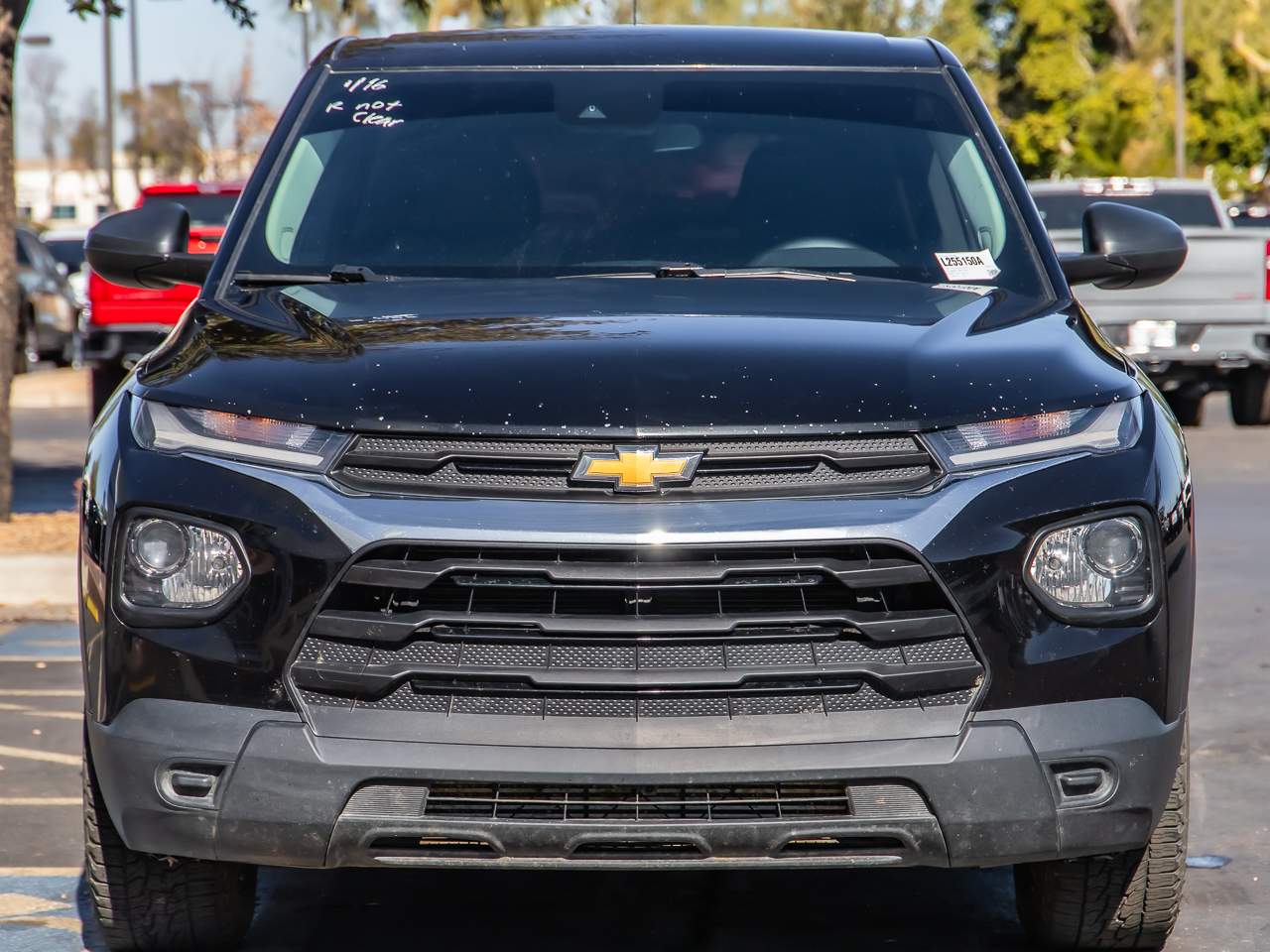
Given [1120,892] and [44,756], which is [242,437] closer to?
[1120,892]

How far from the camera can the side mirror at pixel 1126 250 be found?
16.5 feet

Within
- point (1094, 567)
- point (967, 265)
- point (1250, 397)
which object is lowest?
point (1250, 397)

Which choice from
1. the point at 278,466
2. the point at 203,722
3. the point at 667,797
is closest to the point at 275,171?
the point at 278,466

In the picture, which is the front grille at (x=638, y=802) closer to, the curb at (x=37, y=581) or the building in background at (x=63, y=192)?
the curb at (x=37, y=581)

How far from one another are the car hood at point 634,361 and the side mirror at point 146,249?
771 millimetres

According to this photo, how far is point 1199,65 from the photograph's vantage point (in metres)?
53.2

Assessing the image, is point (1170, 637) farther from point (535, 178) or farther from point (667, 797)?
point (535, 178)

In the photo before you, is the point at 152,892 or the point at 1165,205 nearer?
the point at 152,892

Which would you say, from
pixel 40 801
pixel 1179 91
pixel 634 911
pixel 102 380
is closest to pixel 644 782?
pixel 634 911

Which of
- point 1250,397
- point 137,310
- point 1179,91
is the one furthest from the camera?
point 1179,91

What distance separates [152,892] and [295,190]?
1.69 m

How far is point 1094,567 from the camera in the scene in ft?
11.9

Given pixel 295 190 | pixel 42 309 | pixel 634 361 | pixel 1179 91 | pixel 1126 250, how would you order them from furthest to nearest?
pixel 1179 91 → pixel 42 309 → pixel 1126 250 → pixel 295 190 → pixel 634 361

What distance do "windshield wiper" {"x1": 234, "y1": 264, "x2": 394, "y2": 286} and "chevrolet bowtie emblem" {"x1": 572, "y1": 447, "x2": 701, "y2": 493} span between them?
3.61 ft
